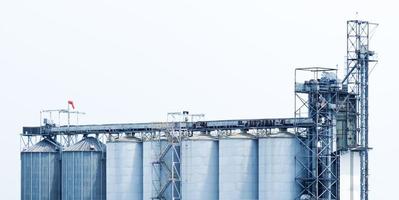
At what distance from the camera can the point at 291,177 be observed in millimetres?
128500

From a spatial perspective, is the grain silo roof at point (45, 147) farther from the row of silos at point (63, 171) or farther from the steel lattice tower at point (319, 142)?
the steel lattice tower at point (319, 142)

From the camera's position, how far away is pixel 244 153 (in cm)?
13262

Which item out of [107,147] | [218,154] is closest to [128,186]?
[107,147]

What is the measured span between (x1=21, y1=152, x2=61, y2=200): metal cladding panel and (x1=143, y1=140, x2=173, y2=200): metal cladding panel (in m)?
21.3

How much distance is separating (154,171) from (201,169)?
8.50m

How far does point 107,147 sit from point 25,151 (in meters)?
18.8

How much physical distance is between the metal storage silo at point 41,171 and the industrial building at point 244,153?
18.8 ft

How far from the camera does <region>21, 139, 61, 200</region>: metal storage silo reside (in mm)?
159000

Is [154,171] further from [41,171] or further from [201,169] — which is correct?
[41,171]

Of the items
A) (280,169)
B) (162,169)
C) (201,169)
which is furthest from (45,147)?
(280,169)

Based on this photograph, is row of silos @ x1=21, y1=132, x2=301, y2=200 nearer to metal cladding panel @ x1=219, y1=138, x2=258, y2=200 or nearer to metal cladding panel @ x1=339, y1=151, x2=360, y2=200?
metal cladding panel @ x1=219, y1=138, x2=258, y2=200

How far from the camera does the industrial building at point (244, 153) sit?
12862 centimetres

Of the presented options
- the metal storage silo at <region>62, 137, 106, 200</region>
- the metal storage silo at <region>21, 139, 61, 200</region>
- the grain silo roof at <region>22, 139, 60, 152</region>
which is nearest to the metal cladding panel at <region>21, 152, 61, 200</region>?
the metal storage silo at <region>21, 139, 61, 200</region>

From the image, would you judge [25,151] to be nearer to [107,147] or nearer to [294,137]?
[107,147]
